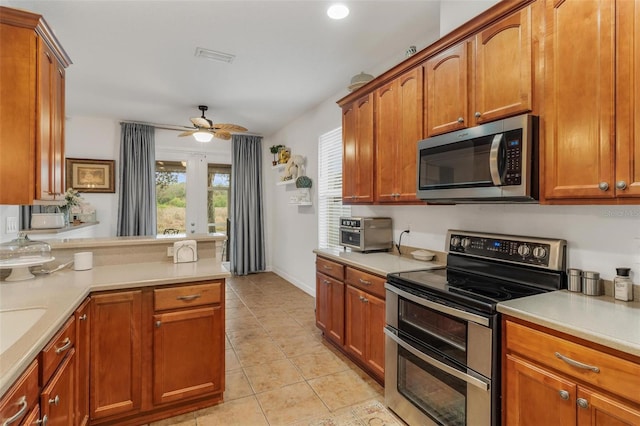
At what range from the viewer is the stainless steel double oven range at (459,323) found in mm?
1587

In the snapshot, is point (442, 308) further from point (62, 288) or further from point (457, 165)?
point (62, 288)

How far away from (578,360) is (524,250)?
80cm

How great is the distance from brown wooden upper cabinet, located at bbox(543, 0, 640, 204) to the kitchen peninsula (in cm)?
206

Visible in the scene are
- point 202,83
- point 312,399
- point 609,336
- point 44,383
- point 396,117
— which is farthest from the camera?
point 202,83

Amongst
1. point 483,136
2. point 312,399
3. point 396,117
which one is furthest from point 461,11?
point 312,399

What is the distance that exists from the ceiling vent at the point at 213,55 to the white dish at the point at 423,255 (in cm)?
252

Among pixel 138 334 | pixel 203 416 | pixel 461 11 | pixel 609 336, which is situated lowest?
pixel 203 416

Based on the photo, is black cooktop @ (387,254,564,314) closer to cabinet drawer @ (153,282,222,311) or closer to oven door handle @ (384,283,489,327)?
oven door handle @ (384,283,489,327)

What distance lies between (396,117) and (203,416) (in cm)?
258

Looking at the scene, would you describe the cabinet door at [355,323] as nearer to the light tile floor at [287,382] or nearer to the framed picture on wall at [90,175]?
the light tile floor at [287,382]

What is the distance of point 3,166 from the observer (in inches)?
67.7

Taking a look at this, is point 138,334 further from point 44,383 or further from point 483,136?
point 483,136

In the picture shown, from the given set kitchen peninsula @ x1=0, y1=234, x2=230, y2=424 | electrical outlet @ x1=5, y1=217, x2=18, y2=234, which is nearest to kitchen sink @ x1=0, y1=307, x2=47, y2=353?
kitchen peninsula @ x1=0, y1=234, x2=230, y2=424

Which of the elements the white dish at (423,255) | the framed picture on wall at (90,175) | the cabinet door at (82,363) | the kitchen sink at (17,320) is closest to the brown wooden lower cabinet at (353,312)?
the white dish at (423,255)
